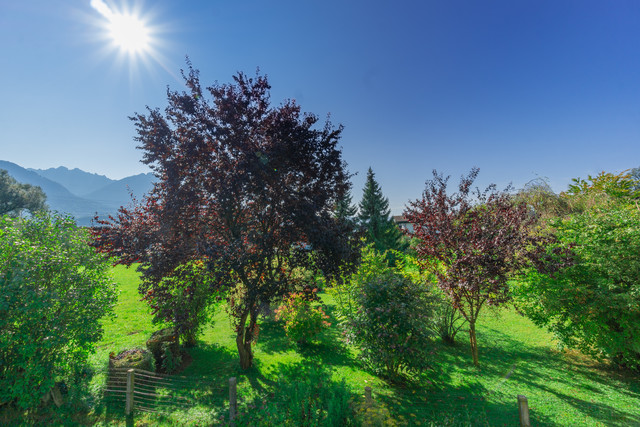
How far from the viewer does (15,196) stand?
129ft

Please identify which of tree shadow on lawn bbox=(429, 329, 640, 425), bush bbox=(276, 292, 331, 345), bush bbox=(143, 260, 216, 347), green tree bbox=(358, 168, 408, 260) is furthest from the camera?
green tree bbox=(358, 168, 408, 260)

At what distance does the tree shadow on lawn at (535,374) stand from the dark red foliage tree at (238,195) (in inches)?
216

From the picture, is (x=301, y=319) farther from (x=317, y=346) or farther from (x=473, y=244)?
(x=473, y=244)

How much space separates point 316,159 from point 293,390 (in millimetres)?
6086

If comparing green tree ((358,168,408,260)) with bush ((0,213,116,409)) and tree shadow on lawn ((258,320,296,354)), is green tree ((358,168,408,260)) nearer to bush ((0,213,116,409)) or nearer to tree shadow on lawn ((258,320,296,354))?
tree shadow on lawn ((258,320,296,354))

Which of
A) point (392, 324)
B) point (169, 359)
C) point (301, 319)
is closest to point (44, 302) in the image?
point (169, 359)

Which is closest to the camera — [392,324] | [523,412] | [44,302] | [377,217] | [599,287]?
[523,412]

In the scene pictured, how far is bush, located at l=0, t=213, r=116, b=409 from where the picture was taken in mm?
4883

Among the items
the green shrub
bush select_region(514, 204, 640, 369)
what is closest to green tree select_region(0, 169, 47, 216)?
the green shrub

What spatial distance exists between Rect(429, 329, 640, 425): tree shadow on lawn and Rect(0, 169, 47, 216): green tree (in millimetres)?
55611

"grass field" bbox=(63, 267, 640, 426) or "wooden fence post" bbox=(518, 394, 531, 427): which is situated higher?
"wooden fence post" bbox=(518, 394, 531, 427)

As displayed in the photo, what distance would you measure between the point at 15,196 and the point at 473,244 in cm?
6312

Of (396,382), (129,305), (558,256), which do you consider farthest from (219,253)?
(129,305)

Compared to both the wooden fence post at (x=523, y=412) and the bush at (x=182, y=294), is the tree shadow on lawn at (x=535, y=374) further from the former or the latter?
the bush at (x=182, y=294)
